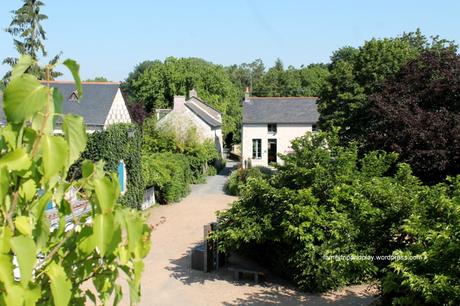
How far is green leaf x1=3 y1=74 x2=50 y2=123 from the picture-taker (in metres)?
1.57

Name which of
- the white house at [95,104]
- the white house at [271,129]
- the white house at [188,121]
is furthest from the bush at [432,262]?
the white house at [271,129]

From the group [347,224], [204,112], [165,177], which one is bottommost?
[165,177]

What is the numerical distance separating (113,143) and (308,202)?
9.60 m

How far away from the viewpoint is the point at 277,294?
41.3 feet

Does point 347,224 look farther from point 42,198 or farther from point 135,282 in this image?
point 42,198

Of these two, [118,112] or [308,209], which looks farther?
[118,112]

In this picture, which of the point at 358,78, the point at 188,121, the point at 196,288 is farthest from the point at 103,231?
the point at 188,121

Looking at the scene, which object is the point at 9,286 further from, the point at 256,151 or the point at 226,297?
the point at 256,151

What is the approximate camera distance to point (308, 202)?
12.5 metres

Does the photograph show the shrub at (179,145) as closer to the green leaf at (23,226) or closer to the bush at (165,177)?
the bush at (165,177)

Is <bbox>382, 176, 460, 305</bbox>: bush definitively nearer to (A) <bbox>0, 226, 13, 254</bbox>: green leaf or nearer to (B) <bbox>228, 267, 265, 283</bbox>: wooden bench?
(A) <bbox>0, 226, 13, 254</bbox>: green leaf

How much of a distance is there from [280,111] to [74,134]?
39.7 m

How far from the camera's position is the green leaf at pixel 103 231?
64.6 inches

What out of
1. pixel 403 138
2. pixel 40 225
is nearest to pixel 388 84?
pixel 403 138
